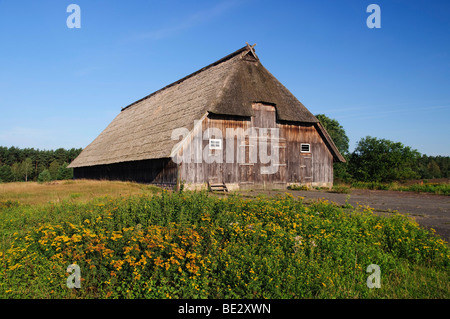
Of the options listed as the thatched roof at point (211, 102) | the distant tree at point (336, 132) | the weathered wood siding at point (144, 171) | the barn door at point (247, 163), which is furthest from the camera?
the distant tree at point (336, 132)

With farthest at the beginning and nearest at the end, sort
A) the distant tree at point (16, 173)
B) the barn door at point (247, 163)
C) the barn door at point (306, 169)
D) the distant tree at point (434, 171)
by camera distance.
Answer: the distant tree at point (434, 171), the distant tree at point (16, 173), the barn door at point (306, 169), the barn door at point (247, 163)

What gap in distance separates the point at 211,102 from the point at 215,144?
251cm

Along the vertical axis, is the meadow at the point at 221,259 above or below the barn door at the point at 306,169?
below

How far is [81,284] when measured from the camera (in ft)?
16.0

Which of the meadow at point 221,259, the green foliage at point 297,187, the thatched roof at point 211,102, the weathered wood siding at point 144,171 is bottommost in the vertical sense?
the meadow at point 221,259

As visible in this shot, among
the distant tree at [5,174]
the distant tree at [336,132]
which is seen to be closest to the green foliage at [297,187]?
the distant tree at [336,132]

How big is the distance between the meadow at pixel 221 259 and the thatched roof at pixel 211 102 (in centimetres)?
1086

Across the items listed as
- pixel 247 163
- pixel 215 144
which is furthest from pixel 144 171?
pixel 247 163

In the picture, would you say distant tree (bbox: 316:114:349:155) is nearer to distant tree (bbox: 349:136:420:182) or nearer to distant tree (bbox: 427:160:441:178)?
distant tree (bbox: 349:136:420:182)

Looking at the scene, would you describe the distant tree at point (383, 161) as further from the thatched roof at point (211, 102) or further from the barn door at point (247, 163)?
the barn door at point (247, 163)

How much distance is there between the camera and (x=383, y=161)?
3953 cm

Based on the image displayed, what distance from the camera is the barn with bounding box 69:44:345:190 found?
721 inches

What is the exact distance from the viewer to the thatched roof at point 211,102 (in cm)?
1898

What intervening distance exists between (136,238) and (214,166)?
530 inches
